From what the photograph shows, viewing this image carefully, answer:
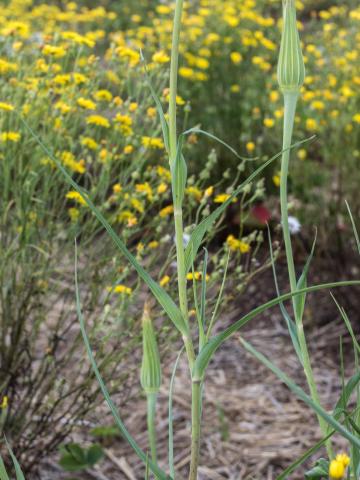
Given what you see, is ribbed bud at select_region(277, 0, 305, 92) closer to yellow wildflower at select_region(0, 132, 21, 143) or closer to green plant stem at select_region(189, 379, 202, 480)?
green plant stem at select_region(189, 379, 202, 480)

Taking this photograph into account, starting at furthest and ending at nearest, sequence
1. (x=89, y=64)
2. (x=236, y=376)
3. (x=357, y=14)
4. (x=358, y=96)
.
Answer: (x=357, y=14) < (x=358, y=96) < (x=236, y=376) < (x=89, y=64)

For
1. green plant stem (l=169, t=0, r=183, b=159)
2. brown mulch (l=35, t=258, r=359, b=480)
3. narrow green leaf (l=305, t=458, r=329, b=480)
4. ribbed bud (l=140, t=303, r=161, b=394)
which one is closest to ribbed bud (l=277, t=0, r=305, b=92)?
green plant stem (l=169, t=0, r=183, b=159)

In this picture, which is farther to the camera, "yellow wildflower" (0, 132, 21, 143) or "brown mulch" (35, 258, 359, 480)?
"brown mulch" (35, 258, 359, 480)

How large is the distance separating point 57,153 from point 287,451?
1.04m

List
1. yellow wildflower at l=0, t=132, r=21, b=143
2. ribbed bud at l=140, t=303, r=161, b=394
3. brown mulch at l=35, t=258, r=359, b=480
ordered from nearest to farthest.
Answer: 1. ribbed bud at l=140, t=303, r=161, b=394
2. yellow wildflower at l=0, t=132, r=21, b=143
3. brown mulch at l=35, t=258, r=359, b=480

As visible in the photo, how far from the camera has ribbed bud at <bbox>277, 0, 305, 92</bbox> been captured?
92cm

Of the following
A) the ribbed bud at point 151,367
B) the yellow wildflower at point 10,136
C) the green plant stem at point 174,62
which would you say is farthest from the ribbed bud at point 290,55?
the yellow wildflower at point 10,136

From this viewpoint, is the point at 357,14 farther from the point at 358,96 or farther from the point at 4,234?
the point at 4,234

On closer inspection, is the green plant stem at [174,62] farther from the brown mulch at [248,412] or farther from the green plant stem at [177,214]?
the brown mulch at [248,412]

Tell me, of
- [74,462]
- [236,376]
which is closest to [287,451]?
[236,376]

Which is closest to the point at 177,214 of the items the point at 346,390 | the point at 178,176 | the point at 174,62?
the point at 178,176

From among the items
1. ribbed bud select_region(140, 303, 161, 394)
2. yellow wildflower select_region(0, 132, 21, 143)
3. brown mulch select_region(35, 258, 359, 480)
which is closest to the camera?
ribbed bud select_region(140, 303, 161, 394)

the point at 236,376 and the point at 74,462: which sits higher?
the point at 74,462

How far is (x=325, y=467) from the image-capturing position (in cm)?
94
